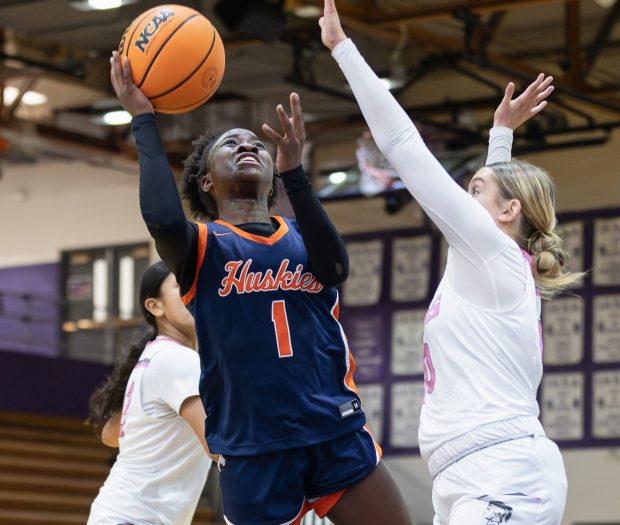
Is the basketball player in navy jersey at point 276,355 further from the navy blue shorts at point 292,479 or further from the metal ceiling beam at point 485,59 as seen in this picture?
the metal ceiling beam at point 485,59

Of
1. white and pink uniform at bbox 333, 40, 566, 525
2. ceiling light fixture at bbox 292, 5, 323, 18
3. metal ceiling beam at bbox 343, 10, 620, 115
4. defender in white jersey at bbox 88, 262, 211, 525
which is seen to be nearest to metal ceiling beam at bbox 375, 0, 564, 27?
metal ceiling beam at bbox 343, 10, 620, 115

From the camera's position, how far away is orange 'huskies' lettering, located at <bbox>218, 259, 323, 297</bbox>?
3.71 metres

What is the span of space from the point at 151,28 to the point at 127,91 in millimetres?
270

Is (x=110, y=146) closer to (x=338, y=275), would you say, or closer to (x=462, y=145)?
(x=462, y=145)

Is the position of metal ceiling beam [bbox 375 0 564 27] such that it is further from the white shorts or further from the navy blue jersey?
the white shorts

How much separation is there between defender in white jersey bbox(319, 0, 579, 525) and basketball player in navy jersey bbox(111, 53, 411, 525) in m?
0.30

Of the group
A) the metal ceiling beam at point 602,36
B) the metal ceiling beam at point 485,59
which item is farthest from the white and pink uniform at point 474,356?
the metal ceiling beam at point 602,36

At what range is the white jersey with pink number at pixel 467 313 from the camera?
336 cm

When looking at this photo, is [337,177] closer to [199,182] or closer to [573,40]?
[573,40]

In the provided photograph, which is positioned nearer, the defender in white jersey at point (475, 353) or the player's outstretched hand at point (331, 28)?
the defender in white jersey at point (475, 353)

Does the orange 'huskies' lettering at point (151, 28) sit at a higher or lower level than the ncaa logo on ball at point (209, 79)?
higher

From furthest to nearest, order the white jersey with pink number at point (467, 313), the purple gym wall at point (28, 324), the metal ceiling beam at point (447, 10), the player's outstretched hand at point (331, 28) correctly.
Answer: the purple gym wall at point (28, 324) → the metal ceiling beam at point (447, 10) → the player's outstretched hand at point (331, 28) → the white jersey with pink number at point (467, 313)

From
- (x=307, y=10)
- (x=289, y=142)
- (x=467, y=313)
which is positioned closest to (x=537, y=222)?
(x=467, y=313)

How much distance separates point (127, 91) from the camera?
3.64m
